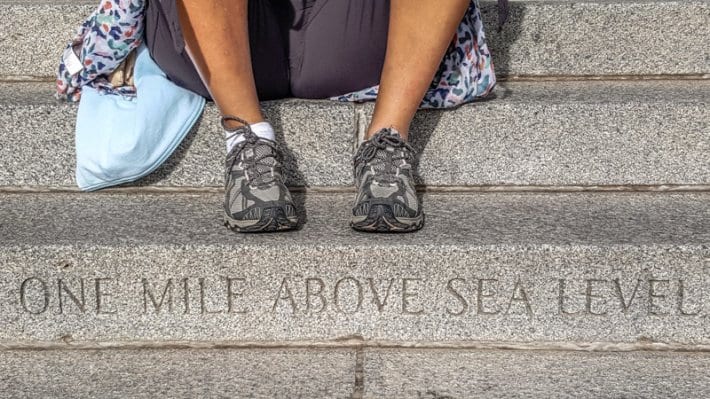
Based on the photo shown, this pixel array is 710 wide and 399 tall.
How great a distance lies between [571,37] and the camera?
269cm

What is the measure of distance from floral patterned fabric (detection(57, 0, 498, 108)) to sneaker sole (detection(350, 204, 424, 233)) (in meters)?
0.46

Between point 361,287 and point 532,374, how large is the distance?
43 cm

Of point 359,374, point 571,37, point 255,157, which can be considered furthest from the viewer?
point 571,37

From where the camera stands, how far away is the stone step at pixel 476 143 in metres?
2.36

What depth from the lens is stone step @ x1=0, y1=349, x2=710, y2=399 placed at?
1.87m

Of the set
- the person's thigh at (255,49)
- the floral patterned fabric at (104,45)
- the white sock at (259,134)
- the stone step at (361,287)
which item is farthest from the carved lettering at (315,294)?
the floral patterned fabric at (104,45)

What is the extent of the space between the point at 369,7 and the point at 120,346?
1.08 metres

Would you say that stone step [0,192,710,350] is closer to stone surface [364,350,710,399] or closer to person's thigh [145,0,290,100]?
stone surface [364,350,710,399]

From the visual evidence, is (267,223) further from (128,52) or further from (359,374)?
(128,52)

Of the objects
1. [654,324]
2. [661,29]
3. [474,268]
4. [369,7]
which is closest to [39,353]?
[474,268]

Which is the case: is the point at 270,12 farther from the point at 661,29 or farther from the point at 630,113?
the point at 661,29

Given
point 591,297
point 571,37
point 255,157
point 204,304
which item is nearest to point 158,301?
point 204,304

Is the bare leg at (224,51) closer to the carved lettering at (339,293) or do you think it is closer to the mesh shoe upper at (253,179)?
the mesh shoe upper at (253,179)

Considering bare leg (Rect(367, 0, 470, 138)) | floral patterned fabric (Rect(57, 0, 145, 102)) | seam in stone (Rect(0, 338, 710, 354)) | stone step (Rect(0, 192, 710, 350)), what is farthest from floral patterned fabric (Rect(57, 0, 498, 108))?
seam in stone (Rect(0, 338, 710, 354))
